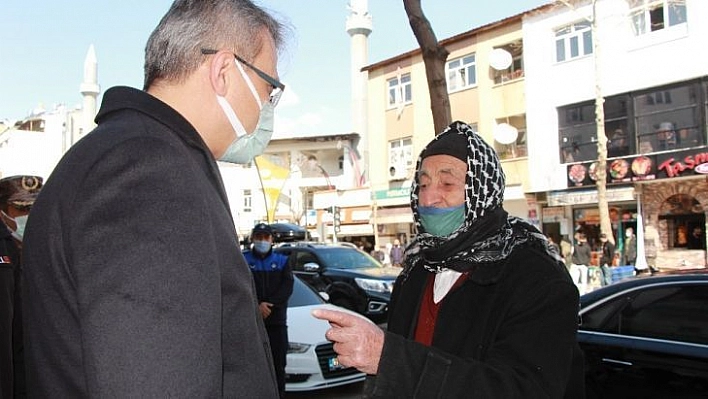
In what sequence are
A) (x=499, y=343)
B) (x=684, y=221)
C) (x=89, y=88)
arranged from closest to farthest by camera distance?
(x=499, y=343) < (x=684, y=221) < (x=89, y=88)

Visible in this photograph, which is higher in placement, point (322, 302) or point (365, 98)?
point (365, 98)

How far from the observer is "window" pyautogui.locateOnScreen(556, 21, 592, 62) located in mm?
22325

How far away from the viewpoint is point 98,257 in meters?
1.08

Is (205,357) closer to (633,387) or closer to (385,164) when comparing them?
(633,387)

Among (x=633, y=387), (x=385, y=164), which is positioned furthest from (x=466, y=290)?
(x=385, y=164)

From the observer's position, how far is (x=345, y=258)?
1285 centimetres

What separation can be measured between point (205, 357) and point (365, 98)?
39247 mm

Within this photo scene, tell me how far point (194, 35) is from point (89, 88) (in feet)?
203

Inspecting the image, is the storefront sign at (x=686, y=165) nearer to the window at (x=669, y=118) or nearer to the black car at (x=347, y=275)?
the window at (x=669, y=118)

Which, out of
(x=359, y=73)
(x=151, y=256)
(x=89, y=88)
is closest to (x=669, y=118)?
(x=151, y=256)

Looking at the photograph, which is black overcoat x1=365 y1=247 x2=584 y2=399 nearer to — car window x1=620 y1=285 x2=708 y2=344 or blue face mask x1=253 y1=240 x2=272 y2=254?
car window x1=620 y1=285 x2=708 y2=344

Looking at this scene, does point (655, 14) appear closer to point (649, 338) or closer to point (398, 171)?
point (398, 171)

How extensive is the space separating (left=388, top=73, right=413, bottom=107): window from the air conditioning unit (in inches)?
122

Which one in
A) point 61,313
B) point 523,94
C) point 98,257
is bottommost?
point 61,313
